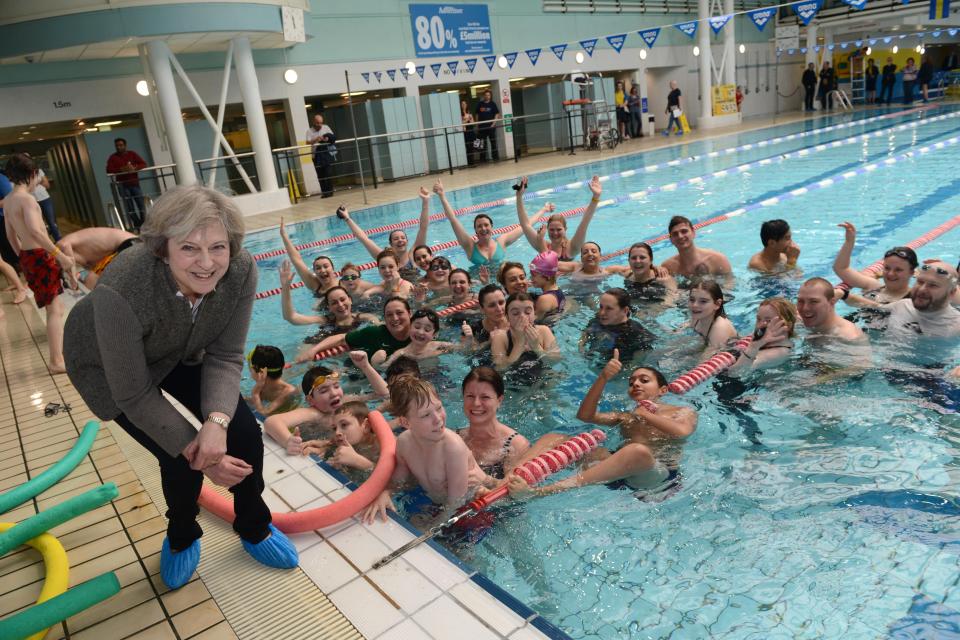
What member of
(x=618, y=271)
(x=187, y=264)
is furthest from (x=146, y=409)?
(x=618, y=271)

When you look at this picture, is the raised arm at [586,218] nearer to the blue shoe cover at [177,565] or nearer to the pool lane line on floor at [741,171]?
the pool lane line on floor at [741,171]

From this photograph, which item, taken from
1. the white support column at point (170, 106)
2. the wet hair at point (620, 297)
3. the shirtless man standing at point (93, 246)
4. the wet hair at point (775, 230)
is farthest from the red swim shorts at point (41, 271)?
the white support column at point (170, 106)

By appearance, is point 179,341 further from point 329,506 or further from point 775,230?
point 775,230

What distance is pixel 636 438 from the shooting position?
3.46m

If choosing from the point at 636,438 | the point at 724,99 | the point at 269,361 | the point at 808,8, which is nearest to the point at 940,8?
the point at 808,8

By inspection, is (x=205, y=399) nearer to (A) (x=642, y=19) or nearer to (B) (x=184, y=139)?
(B) (x=184, y=139)

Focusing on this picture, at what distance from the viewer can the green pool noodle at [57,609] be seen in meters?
1.97

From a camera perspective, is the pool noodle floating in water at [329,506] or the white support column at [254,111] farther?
the white support column at [254,111]

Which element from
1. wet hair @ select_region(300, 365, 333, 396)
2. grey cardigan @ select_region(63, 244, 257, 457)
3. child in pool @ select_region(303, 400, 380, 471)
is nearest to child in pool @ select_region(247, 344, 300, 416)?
wet hair @ select_region(300, 365, 333, 396)

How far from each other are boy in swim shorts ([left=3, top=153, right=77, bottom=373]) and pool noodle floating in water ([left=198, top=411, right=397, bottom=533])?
2.58m

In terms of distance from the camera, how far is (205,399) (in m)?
2.05

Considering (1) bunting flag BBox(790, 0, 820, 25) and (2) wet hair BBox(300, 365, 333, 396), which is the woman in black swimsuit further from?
(1) bunting flag BBox(790, 0, 820, 25)

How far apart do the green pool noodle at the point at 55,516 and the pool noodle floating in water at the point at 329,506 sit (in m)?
0.35

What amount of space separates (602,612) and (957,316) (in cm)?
305
